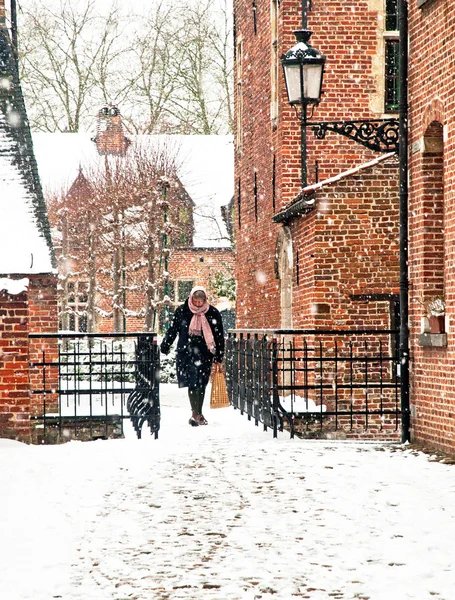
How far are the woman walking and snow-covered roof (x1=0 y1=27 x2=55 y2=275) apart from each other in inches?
72.3

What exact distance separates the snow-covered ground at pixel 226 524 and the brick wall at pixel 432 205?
0.70 meters

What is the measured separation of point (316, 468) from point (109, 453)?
2466mm

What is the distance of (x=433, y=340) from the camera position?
11.8 meters

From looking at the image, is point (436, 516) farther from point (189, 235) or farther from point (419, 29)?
point (189, 235)

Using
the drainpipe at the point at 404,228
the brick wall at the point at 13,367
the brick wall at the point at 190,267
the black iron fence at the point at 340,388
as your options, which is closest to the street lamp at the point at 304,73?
the drainpipe at the point at 404,228

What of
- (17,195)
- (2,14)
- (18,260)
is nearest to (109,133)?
(2,14)

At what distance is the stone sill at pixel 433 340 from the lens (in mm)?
11539

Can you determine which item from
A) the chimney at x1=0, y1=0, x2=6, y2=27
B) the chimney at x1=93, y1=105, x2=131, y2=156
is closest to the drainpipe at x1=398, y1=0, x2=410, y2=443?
the chimney at x1=0, y1=0, x2=6, y2=27

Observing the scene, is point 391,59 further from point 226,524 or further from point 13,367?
point 226,524

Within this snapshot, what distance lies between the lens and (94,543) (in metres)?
7.02

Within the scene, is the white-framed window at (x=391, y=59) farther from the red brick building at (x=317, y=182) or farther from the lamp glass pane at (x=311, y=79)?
the lamp glass pane at (x=311, y=79)

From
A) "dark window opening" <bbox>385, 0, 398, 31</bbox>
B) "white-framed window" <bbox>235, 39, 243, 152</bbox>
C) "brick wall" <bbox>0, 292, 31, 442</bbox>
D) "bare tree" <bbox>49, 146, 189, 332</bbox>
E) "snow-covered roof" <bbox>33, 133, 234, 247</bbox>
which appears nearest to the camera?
"brick wall" <bbox>0, 292, 31, 442</bbox>

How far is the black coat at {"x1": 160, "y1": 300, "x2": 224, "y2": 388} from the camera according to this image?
14.8 meters

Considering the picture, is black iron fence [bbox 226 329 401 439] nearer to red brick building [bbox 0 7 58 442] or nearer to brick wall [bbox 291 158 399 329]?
brick wall [bbox 291 158 399 329]
